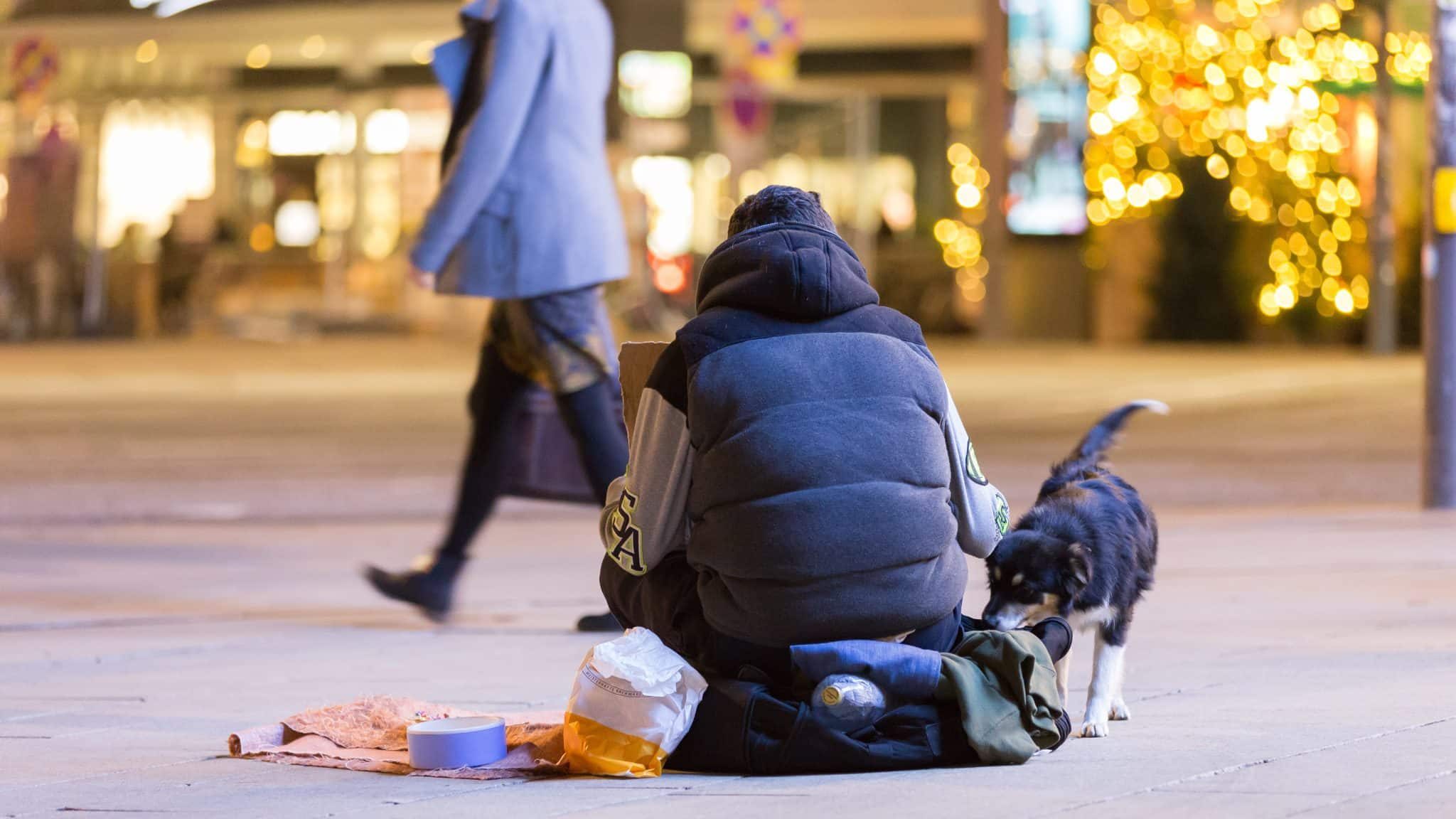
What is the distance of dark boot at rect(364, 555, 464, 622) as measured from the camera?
6543 mm

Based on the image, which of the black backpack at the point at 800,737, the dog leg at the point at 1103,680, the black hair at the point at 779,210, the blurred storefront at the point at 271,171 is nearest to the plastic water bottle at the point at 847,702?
the black backpack at the point at 800,737

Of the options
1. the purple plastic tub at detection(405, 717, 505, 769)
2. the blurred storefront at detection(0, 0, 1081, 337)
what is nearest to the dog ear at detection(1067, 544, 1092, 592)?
the purple plastic tub at detection(405, 717, 505, 769)

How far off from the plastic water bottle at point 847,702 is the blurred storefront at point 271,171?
22.6m

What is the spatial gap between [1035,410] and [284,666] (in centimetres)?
991

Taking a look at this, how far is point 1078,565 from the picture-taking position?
14.8ft

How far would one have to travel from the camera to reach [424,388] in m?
18.3

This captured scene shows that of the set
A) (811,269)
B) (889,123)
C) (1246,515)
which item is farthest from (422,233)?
(889,123)

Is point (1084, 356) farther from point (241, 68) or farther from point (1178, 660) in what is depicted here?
point (1178, 660)

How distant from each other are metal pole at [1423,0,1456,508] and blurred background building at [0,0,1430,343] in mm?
12768

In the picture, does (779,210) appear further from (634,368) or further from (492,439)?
(492,439)

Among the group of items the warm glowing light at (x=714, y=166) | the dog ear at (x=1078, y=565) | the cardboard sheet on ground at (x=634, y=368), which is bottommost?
the dog ear at (x=1078, y=565)

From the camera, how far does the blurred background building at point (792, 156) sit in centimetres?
2358

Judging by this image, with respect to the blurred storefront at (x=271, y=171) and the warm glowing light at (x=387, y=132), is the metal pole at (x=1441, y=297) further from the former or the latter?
the warm glowing light at (x=387, y=132)

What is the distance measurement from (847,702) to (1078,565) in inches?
24.4
